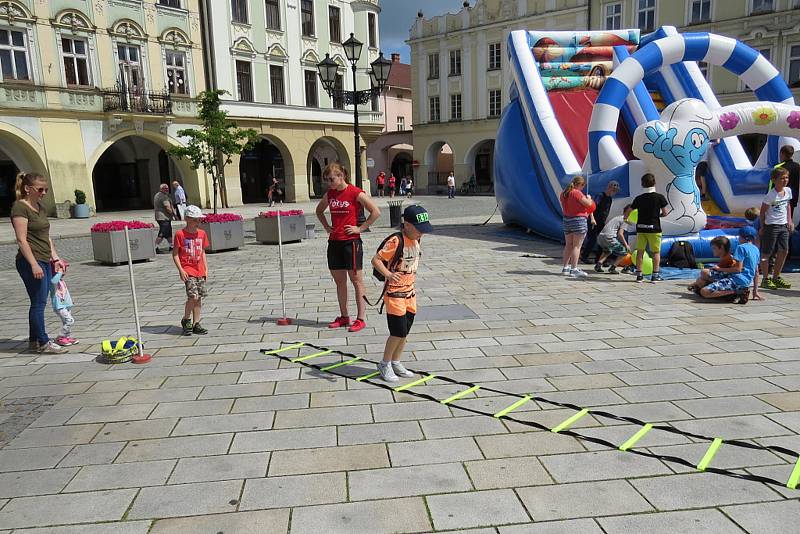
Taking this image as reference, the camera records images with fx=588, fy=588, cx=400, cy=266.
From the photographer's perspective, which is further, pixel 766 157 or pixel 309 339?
pixel 766 157

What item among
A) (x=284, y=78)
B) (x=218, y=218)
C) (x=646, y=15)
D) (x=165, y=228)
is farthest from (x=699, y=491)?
(x=646, y=15)

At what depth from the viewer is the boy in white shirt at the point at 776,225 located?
766 centimetres

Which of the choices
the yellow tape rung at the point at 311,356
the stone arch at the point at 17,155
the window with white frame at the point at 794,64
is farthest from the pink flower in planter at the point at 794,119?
the stone arch at the point at 17,155

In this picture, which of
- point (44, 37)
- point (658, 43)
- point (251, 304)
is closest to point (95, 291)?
point (251, 304)

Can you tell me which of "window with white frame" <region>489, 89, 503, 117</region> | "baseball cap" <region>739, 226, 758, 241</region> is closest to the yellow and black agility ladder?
"baseball cap" <region>739, 226, 758, 241</region>

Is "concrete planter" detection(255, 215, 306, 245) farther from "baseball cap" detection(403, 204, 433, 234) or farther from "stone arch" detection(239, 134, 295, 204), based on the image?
"stone arch" detection(239, 134, 295, 204)

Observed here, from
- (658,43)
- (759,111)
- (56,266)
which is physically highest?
(658,43)

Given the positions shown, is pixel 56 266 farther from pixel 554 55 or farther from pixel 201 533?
pixel 554 55

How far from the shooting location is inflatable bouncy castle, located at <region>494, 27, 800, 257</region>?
32.1 feet

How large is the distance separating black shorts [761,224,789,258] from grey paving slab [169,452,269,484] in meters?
7.34

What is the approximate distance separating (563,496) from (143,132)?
88.7ft

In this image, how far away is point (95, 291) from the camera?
9.30 metres

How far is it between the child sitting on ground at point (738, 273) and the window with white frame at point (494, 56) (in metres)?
34.3

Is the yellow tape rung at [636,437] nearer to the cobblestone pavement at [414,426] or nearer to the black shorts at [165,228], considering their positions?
the cobblestone pavement at [414,426]
